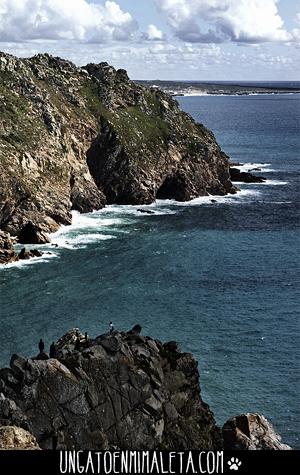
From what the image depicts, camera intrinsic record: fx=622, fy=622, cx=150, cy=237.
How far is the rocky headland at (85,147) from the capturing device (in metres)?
133

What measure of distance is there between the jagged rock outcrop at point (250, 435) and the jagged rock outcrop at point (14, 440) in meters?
25.7

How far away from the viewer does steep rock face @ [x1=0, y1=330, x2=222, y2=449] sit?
1731 inches

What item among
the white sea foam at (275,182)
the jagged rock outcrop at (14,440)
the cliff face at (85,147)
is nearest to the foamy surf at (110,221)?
the cliff face at (85,147)

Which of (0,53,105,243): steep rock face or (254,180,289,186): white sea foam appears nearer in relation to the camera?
(0,53,105,243): steep rock face

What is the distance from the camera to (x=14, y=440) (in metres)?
30.7

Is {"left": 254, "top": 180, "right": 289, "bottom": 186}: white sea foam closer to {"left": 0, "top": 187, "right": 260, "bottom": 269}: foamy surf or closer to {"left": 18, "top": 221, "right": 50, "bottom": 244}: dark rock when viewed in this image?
{"left": 0, "top": 187, "right": 260, "bottom": 269}: foamy surf

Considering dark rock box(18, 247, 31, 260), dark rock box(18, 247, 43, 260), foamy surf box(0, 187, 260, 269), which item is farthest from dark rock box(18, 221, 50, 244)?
dark rock box(18, 247, 31, 260)

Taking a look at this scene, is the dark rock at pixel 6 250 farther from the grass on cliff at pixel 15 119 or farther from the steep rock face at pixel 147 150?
the steep rock face at pixel 147 150

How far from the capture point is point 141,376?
161ft

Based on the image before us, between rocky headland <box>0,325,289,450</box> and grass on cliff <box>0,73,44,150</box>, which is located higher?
grass on cliff <box>0,73,44,150</box>

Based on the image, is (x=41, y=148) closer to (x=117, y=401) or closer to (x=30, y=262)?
(x=30, y=262)

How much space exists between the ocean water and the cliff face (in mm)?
9406

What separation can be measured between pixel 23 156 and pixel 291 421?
95699 millimetres

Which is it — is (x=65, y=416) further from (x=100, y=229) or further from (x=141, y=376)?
(x=100, y=229)
